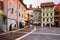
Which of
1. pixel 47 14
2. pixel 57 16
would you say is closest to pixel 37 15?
pixel 47 14

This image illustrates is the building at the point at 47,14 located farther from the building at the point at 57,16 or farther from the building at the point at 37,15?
the building at the point at 37,15

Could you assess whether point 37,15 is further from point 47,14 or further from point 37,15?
point 47,14

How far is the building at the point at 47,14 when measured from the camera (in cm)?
6712

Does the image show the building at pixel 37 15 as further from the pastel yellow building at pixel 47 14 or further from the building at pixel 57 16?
the building at pixel 57 16

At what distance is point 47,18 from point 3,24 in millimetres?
42296

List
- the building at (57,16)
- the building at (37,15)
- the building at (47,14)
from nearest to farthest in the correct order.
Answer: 1. the building at (57,16)
2. the building at (47,14)
3. the building at (37,15)

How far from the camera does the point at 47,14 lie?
68125 millimetres

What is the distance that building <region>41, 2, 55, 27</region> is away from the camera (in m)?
67.1

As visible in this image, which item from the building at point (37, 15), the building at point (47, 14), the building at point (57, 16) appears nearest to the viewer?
the building at point (57, 16)

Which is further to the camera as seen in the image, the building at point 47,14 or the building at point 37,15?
the building at point 37,15

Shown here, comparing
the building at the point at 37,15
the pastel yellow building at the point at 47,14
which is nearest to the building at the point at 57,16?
the pastel yellow building at the point at 47,14

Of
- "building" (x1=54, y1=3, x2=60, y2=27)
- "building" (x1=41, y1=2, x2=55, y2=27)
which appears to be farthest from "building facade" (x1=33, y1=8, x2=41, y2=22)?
"building" (x1=54, y1=3, x2=60, y2=27)

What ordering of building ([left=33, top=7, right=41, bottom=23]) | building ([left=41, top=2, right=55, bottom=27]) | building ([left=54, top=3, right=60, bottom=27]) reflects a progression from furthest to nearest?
building ([left=33, top=7, right=41, bottom=23]), building ([left=41, top=2, right=55, bottom=27]), building ([left=54, top=3, right=60, bottom=27])

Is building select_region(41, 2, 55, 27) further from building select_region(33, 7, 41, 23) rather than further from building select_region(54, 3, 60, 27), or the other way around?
building select_region(33, 7, 41, 23)
